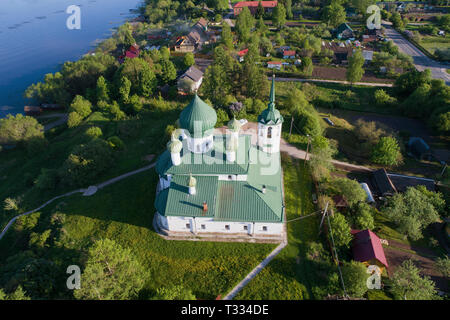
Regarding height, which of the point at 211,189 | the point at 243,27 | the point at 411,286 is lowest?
the point at 411,286

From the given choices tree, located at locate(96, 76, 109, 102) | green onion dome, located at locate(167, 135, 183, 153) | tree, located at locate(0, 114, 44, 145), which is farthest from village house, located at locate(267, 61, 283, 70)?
tree, located at locate(0, 114, 44, 145)

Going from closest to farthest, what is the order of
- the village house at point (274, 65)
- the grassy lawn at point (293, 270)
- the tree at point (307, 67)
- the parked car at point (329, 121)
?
the grassy lawn at point (293, 270) → the parked car at point (329, 121) → the tree at point (307, 67) → the village house at point (274, 65)

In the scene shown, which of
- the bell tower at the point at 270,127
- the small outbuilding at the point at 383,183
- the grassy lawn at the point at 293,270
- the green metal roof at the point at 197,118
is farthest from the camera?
Result: the small outbuilding at the point at 383,183

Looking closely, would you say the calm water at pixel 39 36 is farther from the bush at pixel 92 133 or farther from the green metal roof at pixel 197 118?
the green metal roof at pixel 197 118

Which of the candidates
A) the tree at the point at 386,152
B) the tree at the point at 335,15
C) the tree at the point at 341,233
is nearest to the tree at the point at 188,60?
the tree at the point at 386,152

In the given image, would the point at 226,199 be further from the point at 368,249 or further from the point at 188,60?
the point at 188,60

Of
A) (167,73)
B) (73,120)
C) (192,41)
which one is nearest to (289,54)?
(192,41)
